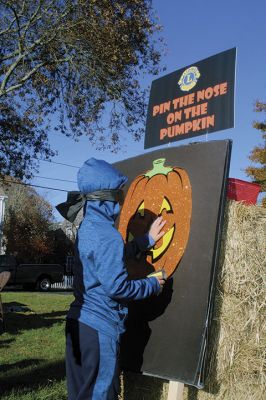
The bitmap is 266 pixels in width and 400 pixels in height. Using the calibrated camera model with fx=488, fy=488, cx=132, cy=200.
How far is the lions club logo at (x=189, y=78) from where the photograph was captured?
142 inches

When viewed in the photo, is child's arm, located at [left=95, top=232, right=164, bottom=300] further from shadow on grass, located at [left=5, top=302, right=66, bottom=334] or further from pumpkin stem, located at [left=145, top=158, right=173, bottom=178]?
shadow on grass, located at [left=5, top=302, right=66, bottom=334]

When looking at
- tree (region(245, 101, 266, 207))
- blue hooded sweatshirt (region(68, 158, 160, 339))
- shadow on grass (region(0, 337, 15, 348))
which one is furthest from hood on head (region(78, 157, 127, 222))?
tree (region(245, 101, 266, 207))

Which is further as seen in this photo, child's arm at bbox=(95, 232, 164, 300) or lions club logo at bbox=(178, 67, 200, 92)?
lions club logo at bbox=(178, 67, 200, 92)

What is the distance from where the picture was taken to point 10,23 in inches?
455

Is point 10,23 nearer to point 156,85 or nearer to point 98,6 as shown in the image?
→ point 98,6

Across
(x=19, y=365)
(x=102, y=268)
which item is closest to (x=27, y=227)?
(x=19, y=365)

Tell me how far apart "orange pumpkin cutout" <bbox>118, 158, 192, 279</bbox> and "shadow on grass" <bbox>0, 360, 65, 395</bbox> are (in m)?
2.25

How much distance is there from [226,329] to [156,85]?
2112 millimetres

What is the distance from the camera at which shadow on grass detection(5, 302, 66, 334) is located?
9188mm

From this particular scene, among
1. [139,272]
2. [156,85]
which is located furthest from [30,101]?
[139,272]

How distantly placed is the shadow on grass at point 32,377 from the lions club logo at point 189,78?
320cm

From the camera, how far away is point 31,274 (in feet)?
84.6

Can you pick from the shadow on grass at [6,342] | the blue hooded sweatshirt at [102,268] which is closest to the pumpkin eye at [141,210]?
the blue hooded sweatshirt at [102,268]

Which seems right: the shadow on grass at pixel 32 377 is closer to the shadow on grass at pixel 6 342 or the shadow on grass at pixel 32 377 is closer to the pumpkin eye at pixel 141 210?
the shadow on grass at pixel 6 342
